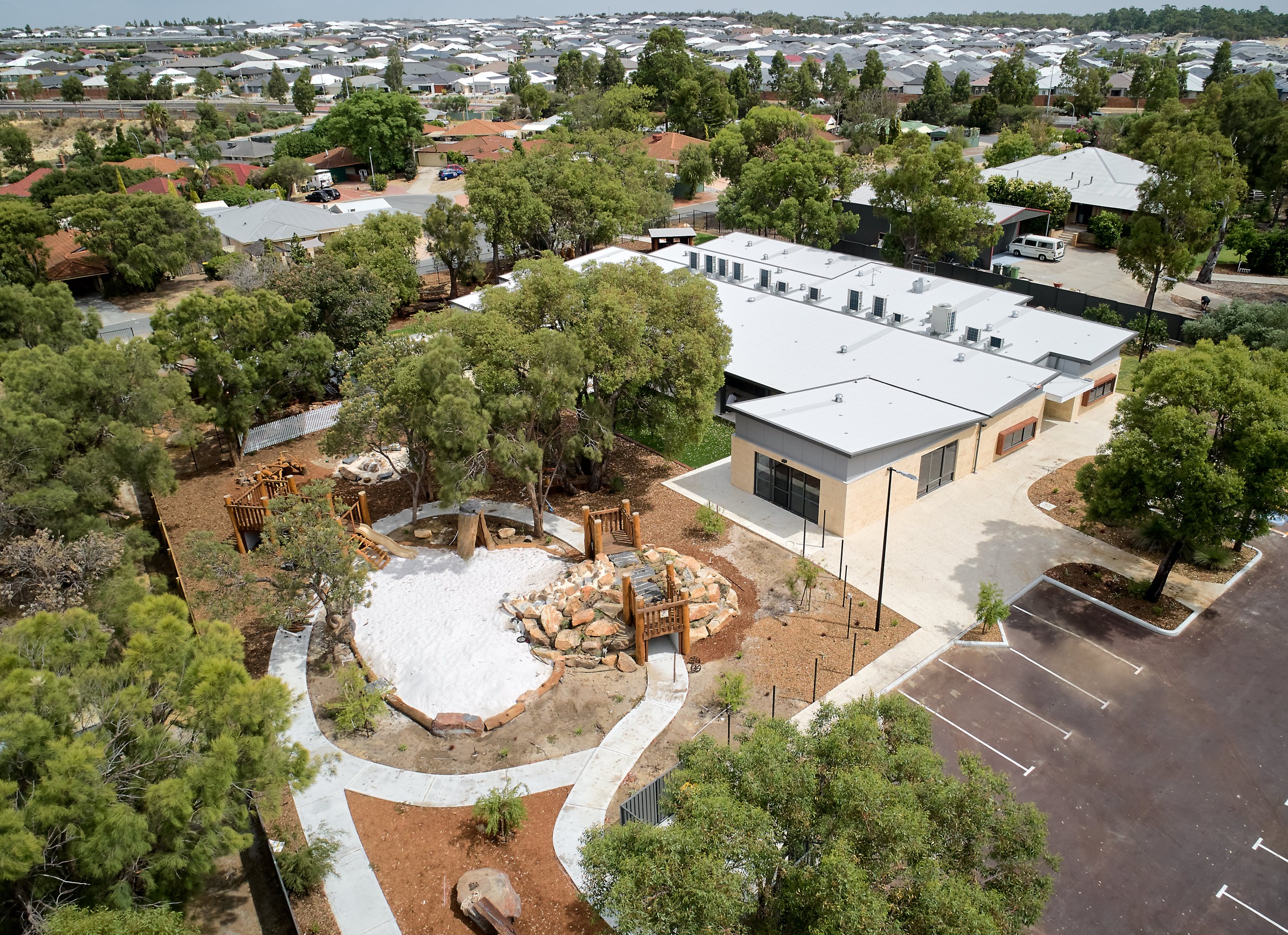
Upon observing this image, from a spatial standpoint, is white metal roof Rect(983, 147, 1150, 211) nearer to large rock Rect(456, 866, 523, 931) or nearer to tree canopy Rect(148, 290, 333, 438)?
tree canopy Rect(148, 290, 333, 438)

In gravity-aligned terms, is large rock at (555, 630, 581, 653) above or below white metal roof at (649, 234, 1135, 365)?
below

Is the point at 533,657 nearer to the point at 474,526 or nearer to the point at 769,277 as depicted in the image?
the point at 474,526

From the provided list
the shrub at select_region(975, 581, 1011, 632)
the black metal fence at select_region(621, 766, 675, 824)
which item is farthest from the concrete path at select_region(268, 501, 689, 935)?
the shrub at select_region(975, 581, 1011, 632)

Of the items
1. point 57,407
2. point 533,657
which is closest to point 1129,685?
point 533,657

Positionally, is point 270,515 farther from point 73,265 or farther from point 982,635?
point 73,265

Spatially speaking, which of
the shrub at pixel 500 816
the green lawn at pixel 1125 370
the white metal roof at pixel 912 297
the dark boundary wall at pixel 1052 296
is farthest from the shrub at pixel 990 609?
the dark boundary wall at pixel 1052 296

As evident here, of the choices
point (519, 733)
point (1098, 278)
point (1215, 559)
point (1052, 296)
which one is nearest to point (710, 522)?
point (519, 733)
